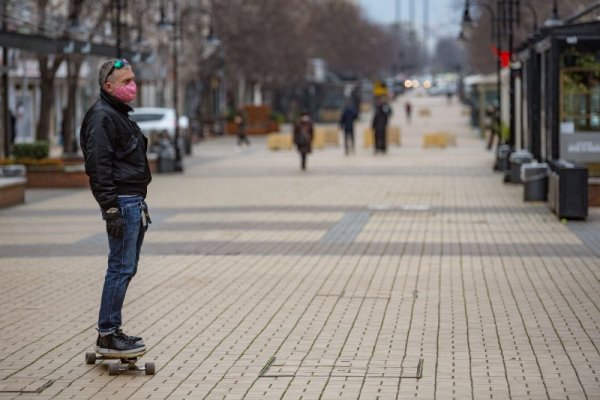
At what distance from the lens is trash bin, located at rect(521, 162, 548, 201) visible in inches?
966

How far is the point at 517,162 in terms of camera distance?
28.7 m

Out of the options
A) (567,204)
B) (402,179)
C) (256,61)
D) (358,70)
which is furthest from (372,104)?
(567,204)

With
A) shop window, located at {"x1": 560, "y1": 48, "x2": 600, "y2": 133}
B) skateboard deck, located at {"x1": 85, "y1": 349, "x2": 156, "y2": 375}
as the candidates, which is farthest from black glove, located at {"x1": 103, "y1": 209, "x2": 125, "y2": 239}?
shop window, located at {"x1": 560, "y1": 48, "x2": 600, "y2": 133}

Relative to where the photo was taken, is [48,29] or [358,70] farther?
[358,70]

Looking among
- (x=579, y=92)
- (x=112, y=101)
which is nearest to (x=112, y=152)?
(x=112, y=101)

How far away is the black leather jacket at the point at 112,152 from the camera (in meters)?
8.92

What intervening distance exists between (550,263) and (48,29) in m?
20.2

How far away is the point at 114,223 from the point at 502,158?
26312mm

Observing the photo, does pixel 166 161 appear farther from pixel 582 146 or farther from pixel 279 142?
pixel 279 142

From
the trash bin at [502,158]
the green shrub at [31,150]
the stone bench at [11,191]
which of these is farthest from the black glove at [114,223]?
the trash bin at [502,158]

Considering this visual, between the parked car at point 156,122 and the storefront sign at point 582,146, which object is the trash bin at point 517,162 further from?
the parked car at point 156,122

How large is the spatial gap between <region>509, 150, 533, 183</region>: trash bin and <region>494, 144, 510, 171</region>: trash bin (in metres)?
1.97

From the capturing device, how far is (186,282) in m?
14.2

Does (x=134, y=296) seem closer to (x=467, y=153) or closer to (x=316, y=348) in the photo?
(x=316, y=348)
